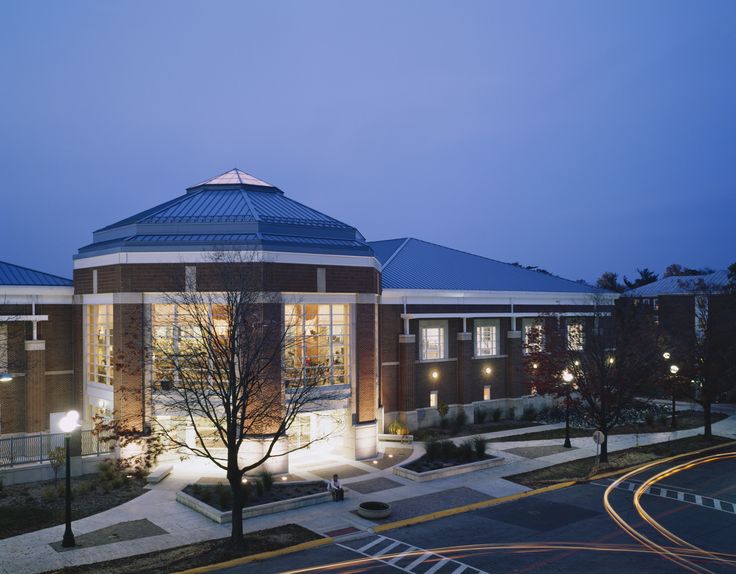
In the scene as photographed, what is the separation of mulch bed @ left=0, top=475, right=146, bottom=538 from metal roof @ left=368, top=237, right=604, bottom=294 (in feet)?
59.0

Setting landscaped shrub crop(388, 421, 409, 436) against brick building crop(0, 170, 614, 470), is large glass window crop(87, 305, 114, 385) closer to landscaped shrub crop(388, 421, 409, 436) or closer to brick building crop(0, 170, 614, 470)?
brick building crop(0, 170, 614, 470)

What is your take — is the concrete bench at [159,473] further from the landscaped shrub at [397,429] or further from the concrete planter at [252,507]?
the landscaped shrub at [397,429]

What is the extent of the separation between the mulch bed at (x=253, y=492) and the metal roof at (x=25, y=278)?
1384 centimetres

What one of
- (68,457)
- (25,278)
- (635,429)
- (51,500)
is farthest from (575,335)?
(25,278)

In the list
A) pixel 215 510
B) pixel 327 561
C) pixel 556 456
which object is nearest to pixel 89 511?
pixel 215 510

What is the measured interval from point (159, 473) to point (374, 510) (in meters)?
9.87

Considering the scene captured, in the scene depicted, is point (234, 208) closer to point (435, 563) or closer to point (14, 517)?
point (14, 517)

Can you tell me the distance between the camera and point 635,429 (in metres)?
36.4

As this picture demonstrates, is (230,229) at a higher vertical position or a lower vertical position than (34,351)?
higher

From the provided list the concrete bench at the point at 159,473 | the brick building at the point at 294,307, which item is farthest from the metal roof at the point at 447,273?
the concrete bench at the point at 159,473

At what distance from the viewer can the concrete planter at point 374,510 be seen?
19969mm

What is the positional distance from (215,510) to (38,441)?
10103mm

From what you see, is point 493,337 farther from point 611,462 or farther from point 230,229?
point 230,229

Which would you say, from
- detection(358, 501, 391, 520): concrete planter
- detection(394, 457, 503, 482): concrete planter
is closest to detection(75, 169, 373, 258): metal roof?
detection(394, 457, 503, 482): concrete planter
